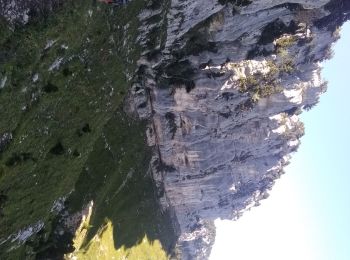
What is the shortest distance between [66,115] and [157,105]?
29.2m

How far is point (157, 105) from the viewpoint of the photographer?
7119cm

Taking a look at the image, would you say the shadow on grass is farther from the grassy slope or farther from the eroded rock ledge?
the eroded rock ledge

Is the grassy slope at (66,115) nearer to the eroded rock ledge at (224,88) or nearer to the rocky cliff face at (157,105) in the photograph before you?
the rocky cliff face at (157,105)

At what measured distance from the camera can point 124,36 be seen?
50.0 metres

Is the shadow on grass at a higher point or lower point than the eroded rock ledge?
lower

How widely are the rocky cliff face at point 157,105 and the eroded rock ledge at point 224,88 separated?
23 cm

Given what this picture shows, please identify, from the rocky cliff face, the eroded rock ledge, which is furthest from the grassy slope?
the eroded rock ledge

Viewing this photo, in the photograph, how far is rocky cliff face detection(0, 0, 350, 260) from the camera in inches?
1508

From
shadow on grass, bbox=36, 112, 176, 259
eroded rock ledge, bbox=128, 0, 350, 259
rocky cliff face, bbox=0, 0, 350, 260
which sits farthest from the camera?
eroded rock ledge, bbox=128, 0, 350, 259

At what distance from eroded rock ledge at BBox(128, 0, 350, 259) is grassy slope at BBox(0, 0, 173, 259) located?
19.4 ft

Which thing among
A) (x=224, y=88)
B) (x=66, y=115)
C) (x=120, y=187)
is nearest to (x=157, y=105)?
(x=224, y=88)

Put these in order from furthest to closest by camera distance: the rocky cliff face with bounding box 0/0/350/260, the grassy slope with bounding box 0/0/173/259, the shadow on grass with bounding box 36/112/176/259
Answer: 1. the shadow on grass with bounding box 36/112/176/259
2. the rocky cliff face with bounding box 0/0/350/260
3. the grassy slope with bounding box 0/0/173/259

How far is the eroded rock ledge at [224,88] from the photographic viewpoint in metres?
62.1

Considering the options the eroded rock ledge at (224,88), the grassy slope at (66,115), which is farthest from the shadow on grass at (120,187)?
the eroded rock ledge at (224,88)
